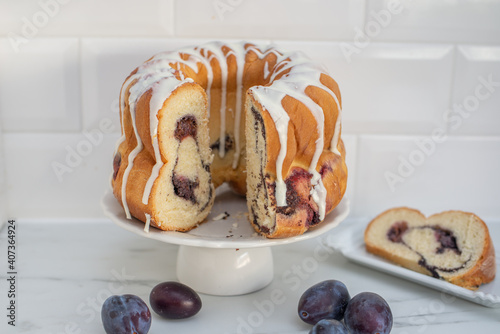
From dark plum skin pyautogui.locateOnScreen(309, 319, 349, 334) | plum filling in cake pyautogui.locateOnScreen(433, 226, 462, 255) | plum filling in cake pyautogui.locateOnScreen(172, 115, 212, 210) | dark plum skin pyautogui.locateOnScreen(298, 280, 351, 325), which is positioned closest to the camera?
dark plum skin pyautogui.locateOnScreen(309, 319, 349, 334)

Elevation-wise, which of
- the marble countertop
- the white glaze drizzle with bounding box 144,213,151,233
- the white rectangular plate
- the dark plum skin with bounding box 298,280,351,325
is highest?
the white glaze drizzle with bounding box 144,213,151,233

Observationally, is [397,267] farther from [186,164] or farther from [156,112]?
[156,112]

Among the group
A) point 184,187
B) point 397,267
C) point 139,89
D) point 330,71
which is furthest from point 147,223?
point 330,71

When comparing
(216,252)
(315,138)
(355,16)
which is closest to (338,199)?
(315,138)

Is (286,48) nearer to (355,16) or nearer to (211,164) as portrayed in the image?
(355,16)

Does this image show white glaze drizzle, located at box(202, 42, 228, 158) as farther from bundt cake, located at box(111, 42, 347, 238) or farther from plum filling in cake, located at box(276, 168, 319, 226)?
plum filling in cake, located at box(276, 168, 319, 226)

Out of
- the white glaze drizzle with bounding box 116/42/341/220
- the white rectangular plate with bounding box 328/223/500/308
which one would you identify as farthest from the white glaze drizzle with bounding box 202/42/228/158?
the white rectangular plate with bounding box 328/223/500/308
